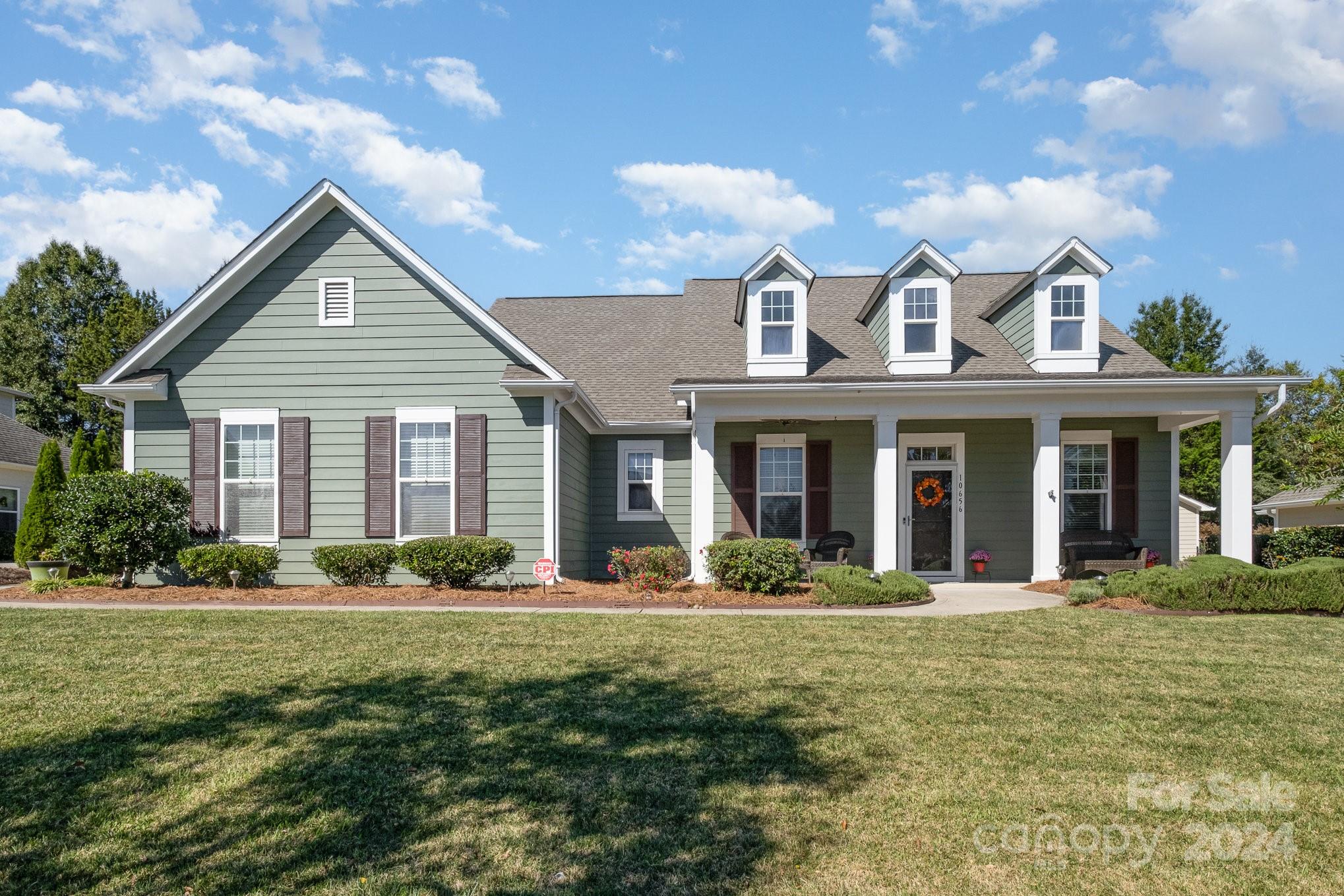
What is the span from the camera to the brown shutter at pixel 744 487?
52.6 feet

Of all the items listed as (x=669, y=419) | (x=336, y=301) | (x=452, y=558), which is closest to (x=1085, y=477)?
(x=669, y=419)

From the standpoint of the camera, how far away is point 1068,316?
15109 mm

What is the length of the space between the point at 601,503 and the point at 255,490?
5.94 m

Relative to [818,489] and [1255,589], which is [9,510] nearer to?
[818,489]

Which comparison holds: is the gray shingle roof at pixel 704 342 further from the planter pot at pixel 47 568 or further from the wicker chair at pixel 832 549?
the planter pot at pixel 47 568

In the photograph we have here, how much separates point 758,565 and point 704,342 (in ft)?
25.7

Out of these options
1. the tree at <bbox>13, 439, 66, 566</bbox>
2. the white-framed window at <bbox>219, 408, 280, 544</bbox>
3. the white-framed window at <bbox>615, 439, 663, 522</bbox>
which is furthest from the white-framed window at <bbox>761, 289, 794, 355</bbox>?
the tree at <bbox>13, 439, 66, 566</bbox>

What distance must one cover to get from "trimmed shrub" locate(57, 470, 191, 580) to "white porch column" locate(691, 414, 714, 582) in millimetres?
7595

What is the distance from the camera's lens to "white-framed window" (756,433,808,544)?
16.1 m

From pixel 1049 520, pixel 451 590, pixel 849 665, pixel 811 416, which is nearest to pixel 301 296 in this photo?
pixel 451 590

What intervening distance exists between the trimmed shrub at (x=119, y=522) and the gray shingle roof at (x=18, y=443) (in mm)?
14272

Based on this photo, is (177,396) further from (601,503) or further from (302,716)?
(302,716)

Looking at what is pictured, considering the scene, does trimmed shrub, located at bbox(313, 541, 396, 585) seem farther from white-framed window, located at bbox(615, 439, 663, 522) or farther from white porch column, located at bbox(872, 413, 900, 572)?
white porch column, located at bbox(872, 413, 900, 572)

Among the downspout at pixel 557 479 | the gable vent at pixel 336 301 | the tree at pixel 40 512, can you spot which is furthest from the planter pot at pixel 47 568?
the downspout at pixel 557 479
